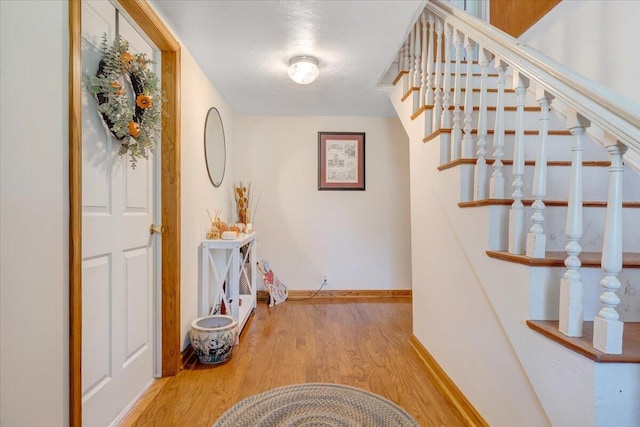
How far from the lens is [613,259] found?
821 mm

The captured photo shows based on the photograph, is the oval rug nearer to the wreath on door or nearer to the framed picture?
the wreath on door

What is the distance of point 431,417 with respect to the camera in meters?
1.51

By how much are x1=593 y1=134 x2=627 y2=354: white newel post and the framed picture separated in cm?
281

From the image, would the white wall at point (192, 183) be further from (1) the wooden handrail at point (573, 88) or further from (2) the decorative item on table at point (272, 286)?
(1) the wooden handrail at point (573, 88)

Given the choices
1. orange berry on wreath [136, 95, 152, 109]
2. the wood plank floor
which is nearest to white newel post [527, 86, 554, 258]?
the wood plank floor

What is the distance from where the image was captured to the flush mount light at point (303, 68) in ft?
7.11

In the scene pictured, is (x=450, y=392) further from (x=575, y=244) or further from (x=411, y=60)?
(x=411, y=60)

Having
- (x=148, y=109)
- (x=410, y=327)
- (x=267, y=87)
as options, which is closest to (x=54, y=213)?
(x=148, y=109)

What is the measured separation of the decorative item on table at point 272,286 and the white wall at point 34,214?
2315 millimetres

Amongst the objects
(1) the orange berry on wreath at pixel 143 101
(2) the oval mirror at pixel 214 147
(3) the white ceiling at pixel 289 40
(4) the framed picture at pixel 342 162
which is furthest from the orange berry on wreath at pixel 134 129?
(4) the framed picture at pixel 342 162

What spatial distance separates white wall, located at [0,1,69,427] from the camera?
0.81m

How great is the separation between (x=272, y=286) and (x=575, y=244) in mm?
2817

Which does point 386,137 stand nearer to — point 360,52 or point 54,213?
point 360,52

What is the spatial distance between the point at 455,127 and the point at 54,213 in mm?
1736
